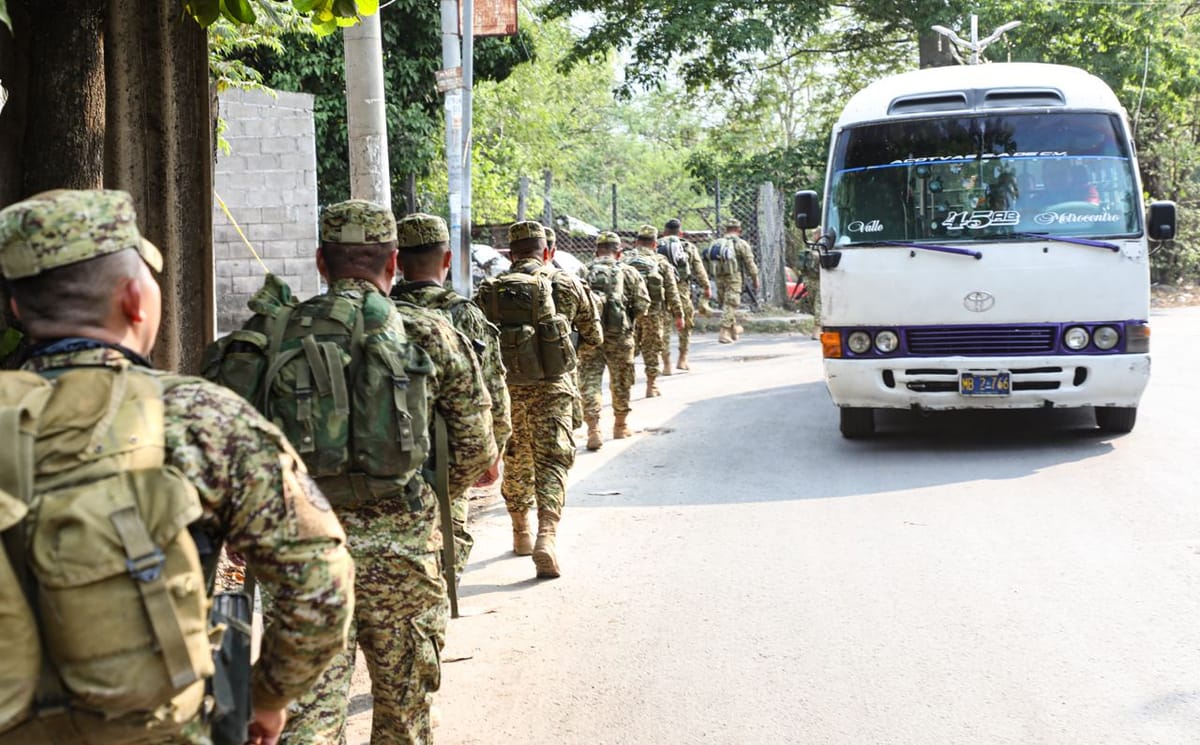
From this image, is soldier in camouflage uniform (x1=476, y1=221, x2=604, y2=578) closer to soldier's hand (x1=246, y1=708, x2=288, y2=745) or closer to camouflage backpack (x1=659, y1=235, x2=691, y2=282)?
soldier's hand (x1=246, y1=708, x2=288, y2=745)

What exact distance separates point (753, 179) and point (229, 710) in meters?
22.5

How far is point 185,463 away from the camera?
2.29 m

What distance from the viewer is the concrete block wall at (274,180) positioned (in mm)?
14492

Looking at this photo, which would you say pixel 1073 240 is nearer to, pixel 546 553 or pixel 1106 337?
pixel 1106 337

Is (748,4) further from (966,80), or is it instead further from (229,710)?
(229,710)

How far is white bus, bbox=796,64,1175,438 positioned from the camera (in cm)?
891

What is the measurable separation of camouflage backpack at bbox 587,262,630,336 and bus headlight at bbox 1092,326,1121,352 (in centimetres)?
401

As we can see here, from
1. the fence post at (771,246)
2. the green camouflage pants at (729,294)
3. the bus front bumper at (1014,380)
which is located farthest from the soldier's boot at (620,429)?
the fence post at (771,246)

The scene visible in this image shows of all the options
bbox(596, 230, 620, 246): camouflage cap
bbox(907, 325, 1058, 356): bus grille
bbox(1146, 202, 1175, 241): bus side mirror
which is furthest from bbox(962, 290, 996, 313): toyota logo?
bbox(596, 230, 620, 246): camouflage cap

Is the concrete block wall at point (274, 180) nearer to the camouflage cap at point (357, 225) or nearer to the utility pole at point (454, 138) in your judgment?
the utility pole at point (454, 138)

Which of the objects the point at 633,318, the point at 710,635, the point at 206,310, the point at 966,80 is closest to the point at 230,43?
the point at 633,318

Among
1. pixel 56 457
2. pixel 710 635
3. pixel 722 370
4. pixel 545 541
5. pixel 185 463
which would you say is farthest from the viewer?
pixel 722 370

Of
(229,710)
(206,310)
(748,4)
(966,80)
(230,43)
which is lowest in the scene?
(229,710)

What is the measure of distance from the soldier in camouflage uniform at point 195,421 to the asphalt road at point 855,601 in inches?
86.0
